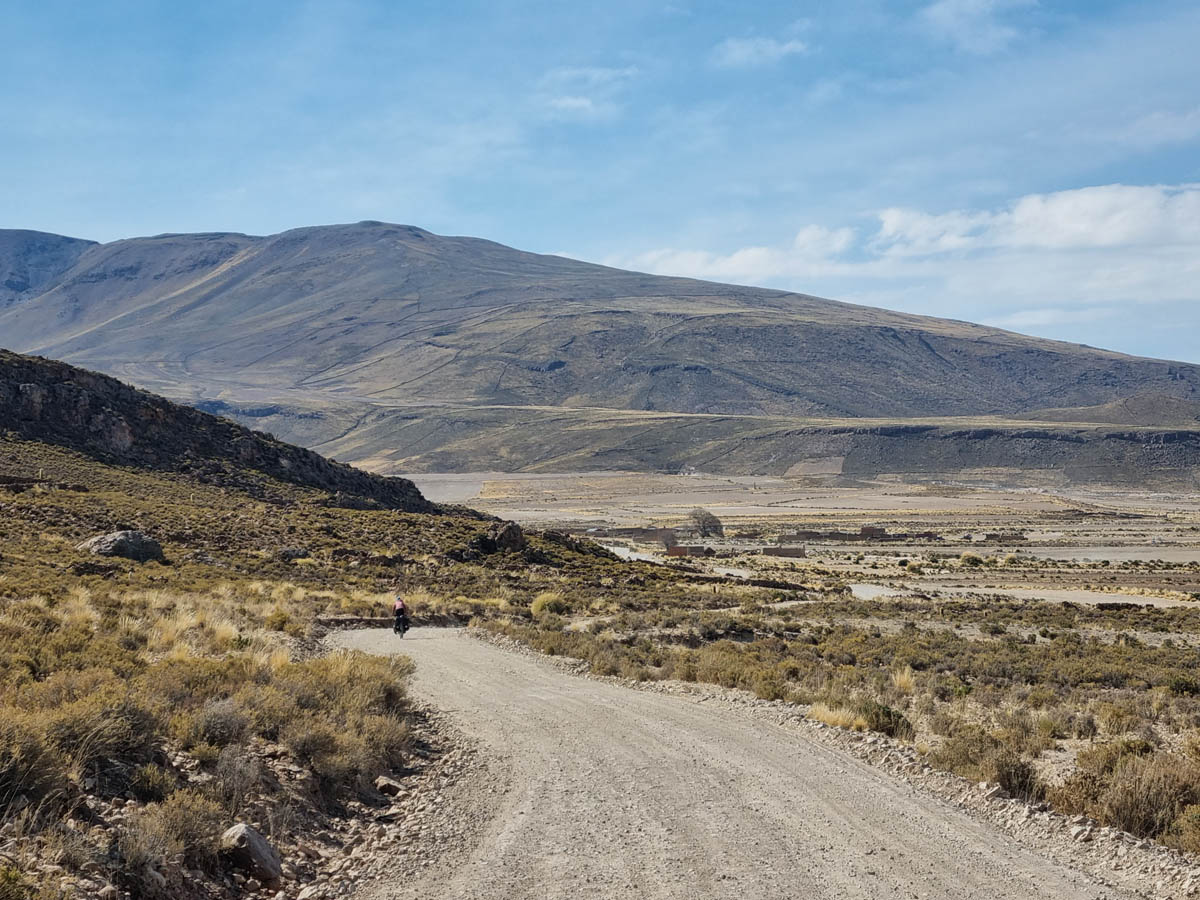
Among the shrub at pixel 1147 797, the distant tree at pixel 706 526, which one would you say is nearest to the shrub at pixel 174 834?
the shrub at pixel 1147 797

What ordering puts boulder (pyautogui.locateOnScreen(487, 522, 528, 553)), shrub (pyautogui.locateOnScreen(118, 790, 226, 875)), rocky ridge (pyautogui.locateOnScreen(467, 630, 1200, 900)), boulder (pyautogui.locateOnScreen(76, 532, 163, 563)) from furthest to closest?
boulder (pyautogui.locateOnScreen(487, 522, 528, 553))
boulder (pyautogui.locateOnScreen(76, 532, 163, 563))
rocky ridge (pyautogui.locateOnScreen(467, 630, 1200, 900))
shrub (pyautogui.locateOnScreen(118, 790, 226, 875))

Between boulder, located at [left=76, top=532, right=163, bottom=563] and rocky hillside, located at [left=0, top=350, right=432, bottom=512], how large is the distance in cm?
2073

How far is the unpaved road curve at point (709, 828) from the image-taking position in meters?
7.55

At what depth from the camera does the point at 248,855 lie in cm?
726

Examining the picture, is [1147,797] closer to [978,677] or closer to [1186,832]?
[1186,832]

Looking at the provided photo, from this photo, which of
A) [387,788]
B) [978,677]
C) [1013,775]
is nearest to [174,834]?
[387,788]

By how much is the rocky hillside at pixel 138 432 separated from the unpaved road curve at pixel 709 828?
142ft

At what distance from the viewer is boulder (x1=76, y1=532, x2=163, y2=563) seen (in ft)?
93.2

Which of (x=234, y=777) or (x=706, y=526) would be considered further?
(x=706, y=526)

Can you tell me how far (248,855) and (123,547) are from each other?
25.1 meters

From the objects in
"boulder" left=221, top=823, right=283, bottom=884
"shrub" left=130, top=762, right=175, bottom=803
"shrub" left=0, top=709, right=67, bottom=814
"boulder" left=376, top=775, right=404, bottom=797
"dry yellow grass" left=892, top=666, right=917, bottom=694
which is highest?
"shrub" left=0, top=709, right=67, bottom=814

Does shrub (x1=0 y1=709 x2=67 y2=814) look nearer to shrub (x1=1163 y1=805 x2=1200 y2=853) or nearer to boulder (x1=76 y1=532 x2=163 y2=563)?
shrub (x1=1163 y1=805 x2=1200 y2=853)

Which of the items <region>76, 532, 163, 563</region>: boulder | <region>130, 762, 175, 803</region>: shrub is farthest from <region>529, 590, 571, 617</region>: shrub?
<region>130, 762, 175, 803</region>: shrub

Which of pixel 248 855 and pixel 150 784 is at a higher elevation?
pixel 150 784
